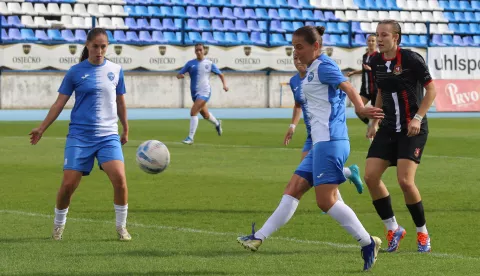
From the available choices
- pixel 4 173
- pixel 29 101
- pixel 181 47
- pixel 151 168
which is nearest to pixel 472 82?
pixel 181 47

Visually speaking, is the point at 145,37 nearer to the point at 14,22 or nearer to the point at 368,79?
the point at 14,22

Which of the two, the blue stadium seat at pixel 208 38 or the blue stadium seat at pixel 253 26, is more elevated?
the blue stadium seat at pixel 253 26

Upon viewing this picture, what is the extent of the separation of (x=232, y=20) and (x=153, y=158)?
32473 mm

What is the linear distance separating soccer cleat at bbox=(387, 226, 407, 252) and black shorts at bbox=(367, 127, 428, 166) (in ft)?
1.88

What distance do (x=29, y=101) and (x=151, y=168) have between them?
26.5 metres

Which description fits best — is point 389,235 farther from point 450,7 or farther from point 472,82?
point 450,7

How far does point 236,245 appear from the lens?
28.7ft

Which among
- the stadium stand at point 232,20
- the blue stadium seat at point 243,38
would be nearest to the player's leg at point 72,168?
the stadium stand at point 232,20

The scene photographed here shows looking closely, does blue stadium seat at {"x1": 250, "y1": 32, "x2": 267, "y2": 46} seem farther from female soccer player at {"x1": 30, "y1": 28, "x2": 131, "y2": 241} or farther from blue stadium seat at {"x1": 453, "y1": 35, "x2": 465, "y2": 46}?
female soccer player at {"x1": 30, "y1": 28, "x2": 131, "y2": 241}

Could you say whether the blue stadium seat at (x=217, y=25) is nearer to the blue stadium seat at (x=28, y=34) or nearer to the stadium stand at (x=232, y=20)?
the stadium stand at (x=232, y=20)

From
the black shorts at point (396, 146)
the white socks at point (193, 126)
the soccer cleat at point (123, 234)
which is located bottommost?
the soccer cleat at point (123, 234)

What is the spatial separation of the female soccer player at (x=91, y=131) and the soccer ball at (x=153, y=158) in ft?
2.66

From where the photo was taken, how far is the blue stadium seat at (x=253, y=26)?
41.6m

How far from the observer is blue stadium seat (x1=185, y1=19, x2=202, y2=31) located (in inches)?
1582
